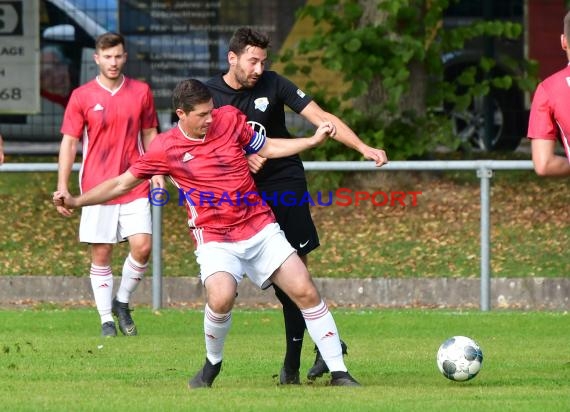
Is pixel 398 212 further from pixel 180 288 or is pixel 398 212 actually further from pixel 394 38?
pixel 180 288

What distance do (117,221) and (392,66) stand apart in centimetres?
649

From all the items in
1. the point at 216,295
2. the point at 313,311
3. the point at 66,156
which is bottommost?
the point at 313,311

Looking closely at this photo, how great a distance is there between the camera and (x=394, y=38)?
59.7ft

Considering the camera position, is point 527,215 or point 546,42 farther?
point 546,42

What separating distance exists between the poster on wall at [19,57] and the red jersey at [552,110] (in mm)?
13041

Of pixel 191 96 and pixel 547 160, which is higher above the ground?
pixel 191 96

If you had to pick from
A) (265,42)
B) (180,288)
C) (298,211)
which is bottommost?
(180,288)

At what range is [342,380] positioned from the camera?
28.8 ft

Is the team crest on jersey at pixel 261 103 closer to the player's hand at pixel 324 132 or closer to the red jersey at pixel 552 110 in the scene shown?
the player's hand at pixel 324 132

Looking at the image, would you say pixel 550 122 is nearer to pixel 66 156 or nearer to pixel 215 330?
pixel 215 330

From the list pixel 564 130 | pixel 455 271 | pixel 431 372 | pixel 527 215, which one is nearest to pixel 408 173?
pixel 527 215

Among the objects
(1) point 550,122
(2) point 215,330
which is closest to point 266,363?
(2) point 215,330

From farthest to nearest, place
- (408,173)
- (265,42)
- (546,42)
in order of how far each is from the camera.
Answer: (546,42)
(408,173)
(265,42)

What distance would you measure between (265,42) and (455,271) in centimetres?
670
